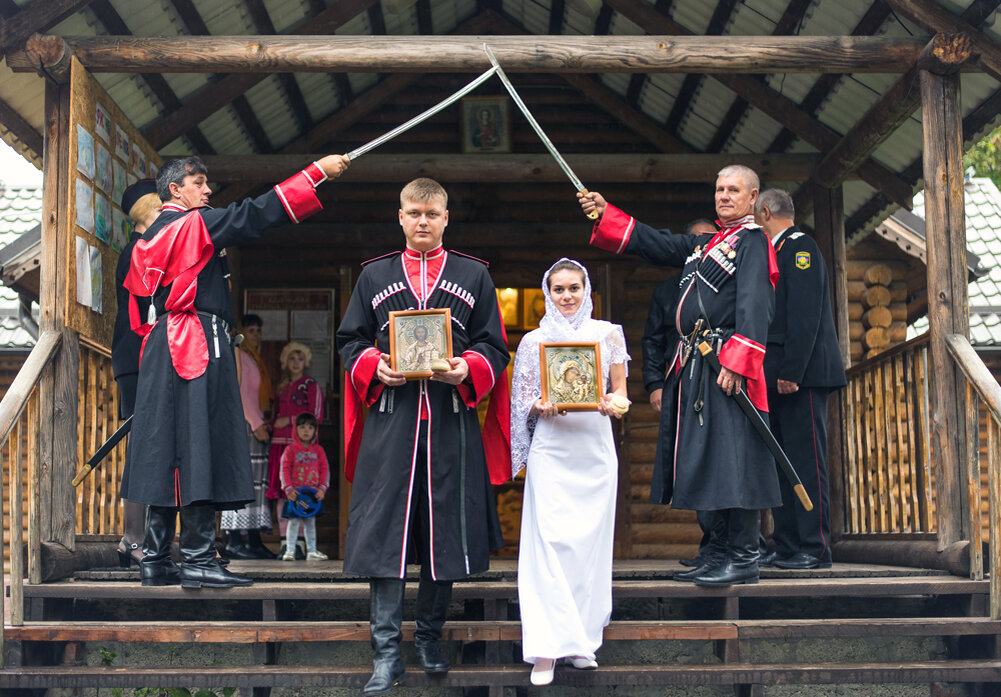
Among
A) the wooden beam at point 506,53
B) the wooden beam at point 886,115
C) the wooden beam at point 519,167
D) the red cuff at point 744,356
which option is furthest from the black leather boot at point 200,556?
the wooden beam at point 886,115

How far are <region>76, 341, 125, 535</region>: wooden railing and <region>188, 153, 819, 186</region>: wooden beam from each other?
199 cm

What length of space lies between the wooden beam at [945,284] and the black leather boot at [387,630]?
2877 millimetres

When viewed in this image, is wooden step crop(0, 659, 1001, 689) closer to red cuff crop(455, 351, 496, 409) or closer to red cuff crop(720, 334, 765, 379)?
red cuff crop(455, 351, 496, 409)

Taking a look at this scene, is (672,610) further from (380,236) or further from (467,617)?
(380,236)

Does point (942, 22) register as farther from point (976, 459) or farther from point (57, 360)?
point (57, 360)

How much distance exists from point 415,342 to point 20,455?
209 cm

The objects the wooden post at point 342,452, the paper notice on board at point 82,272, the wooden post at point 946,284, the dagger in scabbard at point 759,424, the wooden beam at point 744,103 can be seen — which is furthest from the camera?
the wooden post at point 342,452

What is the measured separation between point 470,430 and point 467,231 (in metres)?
4.73

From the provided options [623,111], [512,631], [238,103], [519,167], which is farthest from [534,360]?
→ [623,111]

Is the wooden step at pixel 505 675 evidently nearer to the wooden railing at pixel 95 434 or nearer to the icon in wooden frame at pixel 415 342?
the icon in wooden frame at pixel 415 342

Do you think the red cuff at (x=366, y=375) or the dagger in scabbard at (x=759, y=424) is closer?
the red cuff at (x=366, y=375)

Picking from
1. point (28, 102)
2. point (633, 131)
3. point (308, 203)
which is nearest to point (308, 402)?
point (28, 102)

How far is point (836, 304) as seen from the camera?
781 cm

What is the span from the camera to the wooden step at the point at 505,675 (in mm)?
4496
